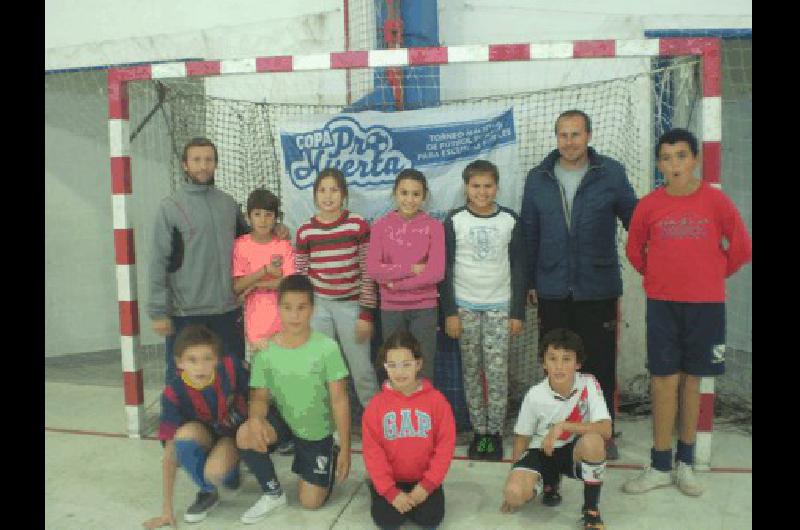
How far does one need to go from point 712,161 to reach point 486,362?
4.89 feet

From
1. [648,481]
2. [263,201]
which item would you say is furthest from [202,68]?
[648,481]

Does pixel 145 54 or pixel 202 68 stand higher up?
pixel 145 54

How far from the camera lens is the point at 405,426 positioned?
2994mm

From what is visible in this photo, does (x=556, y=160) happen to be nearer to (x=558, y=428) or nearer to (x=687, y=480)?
(x=558, y=428)

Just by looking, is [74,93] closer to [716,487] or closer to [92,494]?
[92,494]

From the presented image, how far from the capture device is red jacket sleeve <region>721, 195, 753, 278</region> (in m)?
3.17

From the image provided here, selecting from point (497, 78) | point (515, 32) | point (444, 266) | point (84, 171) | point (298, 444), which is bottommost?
point (298, 444)

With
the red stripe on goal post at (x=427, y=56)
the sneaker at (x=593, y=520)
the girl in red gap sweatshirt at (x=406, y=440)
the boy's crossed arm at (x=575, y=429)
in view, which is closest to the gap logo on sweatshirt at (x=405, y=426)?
the girl in red gap sweatshirt at (x=406, y=440)

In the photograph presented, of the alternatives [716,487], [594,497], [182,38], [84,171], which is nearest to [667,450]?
[716,487]

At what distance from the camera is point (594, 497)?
2930 mm

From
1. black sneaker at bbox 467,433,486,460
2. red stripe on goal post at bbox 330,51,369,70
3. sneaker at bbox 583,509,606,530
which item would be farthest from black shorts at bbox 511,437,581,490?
red stripe on goal post at bbox 330,51,369,70

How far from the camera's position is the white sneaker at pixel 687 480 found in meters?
3.24

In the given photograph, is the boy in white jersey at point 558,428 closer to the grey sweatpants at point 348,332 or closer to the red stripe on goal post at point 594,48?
the grey sweatpants at point 348,332

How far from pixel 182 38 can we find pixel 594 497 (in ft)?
14.4
